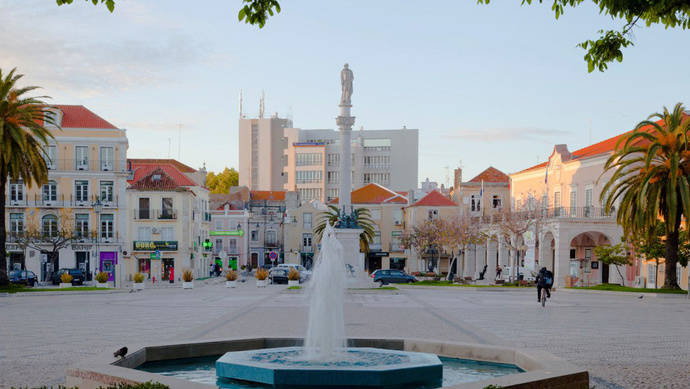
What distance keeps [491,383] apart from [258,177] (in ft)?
471

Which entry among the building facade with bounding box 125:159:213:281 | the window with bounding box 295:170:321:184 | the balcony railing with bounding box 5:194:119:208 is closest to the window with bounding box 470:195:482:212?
the building facade with bounding box 125:159:213:281

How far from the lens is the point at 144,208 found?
7575 centimetres

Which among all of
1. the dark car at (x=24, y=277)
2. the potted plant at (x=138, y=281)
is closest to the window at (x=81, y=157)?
the dark car at (x=24, y=277)

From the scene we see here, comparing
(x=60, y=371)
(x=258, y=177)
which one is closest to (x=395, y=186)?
(x=258, y=177)

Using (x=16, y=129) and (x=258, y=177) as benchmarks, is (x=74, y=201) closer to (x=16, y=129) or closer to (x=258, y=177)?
(x=16, y=129)

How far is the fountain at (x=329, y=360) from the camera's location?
1148cm

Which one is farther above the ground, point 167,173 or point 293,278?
point 167,173

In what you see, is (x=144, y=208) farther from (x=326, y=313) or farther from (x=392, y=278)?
(x=326, y=313)

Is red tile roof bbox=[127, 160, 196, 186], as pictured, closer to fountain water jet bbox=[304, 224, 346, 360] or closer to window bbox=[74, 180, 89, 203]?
window bbox=[74, 180, 89, 203]

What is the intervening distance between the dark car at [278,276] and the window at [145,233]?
1685 cm

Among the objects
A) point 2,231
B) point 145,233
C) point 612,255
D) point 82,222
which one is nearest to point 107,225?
point 82,222

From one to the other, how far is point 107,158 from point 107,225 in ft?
17.8

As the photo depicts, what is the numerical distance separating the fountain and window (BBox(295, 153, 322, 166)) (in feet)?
375

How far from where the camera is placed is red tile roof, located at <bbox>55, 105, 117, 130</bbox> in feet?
221
